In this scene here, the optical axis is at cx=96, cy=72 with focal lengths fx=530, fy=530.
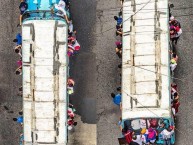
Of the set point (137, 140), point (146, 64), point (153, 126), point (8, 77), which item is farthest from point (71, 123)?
point (146, 64)

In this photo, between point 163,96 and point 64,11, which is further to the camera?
point 64,11

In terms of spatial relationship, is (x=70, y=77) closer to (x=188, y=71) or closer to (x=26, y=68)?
(x=26, y=68)

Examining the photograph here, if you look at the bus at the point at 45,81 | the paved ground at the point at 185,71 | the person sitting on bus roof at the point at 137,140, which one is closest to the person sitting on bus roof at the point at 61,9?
the bus at the point at 45,81

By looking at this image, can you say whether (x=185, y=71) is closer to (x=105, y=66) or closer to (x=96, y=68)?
(x=105, y=66)

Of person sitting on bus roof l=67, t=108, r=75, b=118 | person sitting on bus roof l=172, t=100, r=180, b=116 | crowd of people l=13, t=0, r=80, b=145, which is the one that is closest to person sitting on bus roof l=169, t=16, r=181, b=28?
person sitting on bus roof l=172, t=100, r=180, b=116

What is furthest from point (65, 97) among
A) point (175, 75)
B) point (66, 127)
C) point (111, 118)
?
point (175, 75)

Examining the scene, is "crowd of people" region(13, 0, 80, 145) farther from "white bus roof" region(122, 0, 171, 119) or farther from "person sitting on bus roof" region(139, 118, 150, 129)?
"person sitting on bus roof" region(139, 118, 150, 129)
